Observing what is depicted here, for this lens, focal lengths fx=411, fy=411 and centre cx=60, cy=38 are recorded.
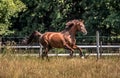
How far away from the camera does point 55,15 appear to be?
3284 cm

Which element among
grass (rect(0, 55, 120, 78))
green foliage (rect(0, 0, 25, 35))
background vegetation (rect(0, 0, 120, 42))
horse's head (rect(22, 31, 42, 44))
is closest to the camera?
grass (rect(0, 55, 120, 78))

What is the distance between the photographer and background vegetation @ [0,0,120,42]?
3014cm

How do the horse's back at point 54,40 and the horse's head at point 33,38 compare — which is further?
the horse's head at point 33,38

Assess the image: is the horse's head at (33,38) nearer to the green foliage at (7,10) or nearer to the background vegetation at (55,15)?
the background vegetation at (55,15)

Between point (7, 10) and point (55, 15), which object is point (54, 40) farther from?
point (55, 15)

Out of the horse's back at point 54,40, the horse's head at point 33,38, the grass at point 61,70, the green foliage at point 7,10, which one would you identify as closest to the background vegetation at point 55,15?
the green foliage at point 7,10

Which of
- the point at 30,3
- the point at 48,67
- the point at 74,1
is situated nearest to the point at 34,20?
the point at 30,3

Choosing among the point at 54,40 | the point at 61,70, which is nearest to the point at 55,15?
the point at 54,40

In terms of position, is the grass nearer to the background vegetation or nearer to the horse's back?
the horse's back

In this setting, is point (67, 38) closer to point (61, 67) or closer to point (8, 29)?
point (61, 67)

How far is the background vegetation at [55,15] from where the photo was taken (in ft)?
98.9

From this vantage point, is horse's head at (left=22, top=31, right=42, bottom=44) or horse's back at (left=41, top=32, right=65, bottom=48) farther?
horse's head at (left=22, top=31, right=42, bottom=44)

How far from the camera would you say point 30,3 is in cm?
3525

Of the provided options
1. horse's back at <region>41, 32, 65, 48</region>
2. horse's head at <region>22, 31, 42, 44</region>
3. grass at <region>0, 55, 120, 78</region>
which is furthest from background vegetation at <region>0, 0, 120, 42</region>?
grass at <region>0, 55, 120, 78</region>
